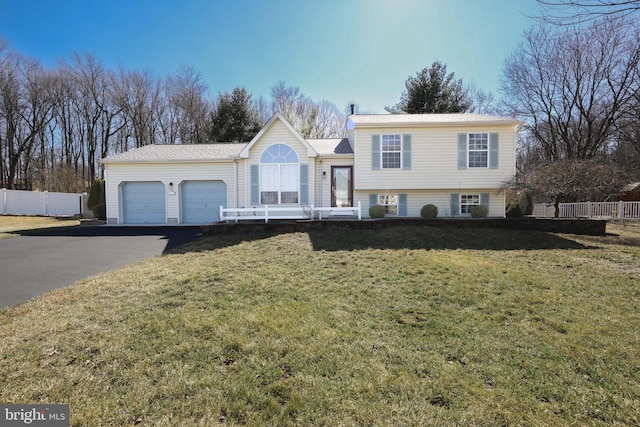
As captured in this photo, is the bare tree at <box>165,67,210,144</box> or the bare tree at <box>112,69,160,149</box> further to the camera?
the bare tree at <box>112,69,160,149</box>

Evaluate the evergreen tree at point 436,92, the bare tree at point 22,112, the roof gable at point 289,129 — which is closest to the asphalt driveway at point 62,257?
the roof gable at point 289,129

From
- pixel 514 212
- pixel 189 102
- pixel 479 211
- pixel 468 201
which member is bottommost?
pixel 514 212

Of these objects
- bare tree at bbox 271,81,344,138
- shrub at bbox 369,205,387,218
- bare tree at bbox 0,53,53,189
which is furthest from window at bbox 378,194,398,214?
bare tree at bbox 0,53,53,189

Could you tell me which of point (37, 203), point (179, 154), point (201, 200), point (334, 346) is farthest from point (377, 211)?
point (37, 203)

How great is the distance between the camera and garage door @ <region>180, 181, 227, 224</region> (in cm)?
1596

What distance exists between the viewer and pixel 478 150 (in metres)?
13.6

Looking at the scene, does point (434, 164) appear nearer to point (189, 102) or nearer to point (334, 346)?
point (334, 346)

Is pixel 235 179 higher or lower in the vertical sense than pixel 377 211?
higher

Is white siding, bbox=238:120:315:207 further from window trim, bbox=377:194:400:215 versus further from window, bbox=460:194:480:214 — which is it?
window, bbox=460:194:480:214

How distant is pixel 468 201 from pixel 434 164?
8.30 feet

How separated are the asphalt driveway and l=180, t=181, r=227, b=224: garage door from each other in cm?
357

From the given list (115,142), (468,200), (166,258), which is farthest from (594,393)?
(115,142)

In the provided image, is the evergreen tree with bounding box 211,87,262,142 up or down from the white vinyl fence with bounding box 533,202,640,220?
up

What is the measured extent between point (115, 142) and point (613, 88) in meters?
43.9
